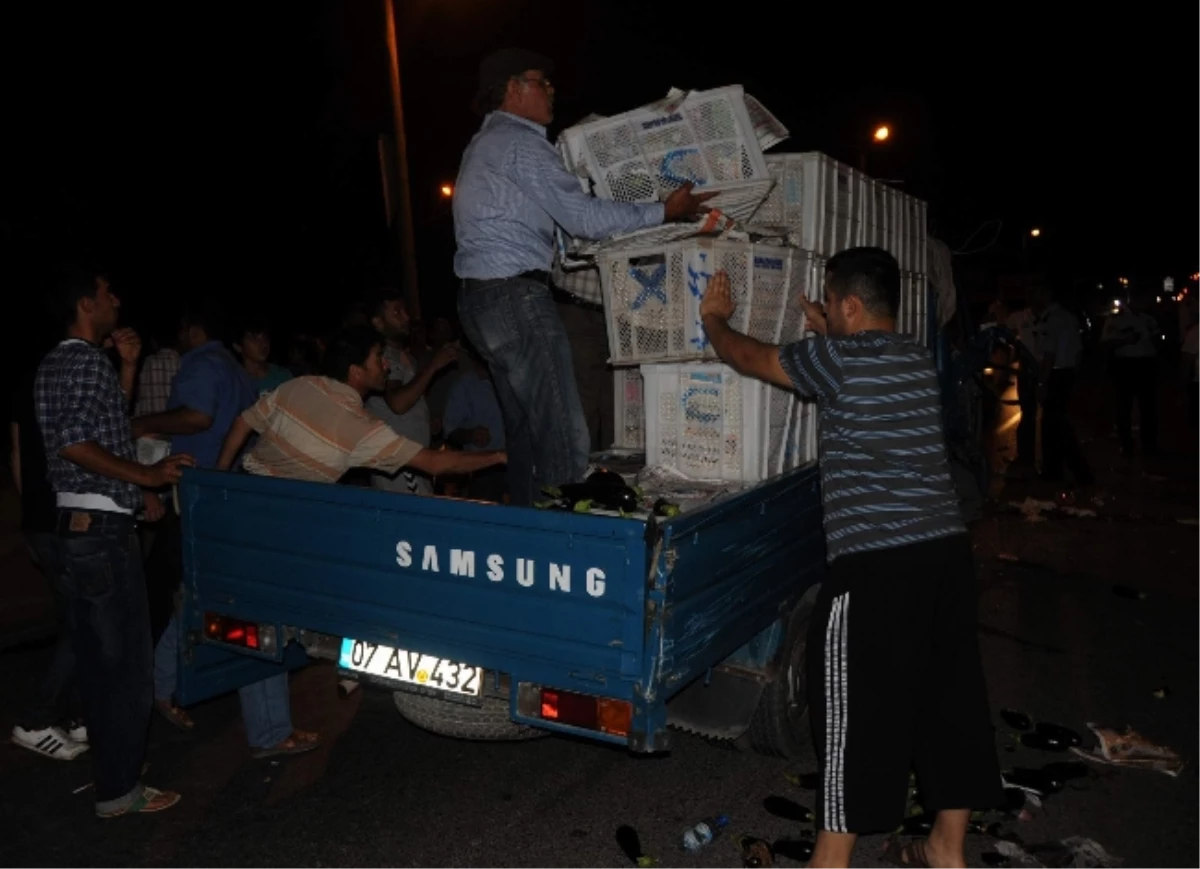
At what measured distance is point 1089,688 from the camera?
525cm

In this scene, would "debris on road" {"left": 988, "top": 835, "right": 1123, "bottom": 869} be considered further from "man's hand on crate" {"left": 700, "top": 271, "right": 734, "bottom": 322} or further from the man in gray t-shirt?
the man in gray t-shirt

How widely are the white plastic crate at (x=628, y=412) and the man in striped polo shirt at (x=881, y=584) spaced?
2185 mm

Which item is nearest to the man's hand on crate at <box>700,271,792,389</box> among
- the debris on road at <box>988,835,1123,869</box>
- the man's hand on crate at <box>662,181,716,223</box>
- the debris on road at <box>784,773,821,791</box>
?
the man's hand on crate at <box>662,181,716,223</box>

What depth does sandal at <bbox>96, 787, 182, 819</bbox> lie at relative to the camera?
4.04 m

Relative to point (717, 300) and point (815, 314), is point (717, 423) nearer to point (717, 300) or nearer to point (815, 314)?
point (815, 314)

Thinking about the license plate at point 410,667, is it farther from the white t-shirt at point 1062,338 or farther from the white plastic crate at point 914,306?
the white t-shirt at point 1062,338

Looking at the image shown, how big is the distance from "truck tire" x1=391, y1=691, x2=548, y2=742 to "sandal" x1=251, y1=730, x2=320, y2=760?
85 cm

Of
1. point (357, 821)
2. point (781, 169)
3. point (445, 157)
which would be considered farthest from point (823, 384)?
point (445, 157)

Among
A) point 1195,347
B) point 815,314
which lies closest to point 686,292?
point 815,314

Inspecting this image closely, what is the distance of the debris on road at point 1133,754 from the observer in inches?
170

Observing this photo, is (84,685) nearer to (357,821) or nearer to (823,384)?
(357,821)

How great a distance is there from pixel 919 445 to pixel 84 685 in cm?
332

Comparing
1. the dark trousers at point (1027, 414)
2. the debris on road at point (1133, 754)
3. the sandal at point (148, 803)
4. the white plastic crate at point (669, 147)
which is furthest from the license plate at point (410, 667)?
the dark trousers at point (1027, 414)

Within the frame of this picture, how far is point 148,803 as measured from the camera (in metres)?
4.11
